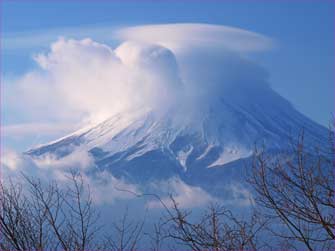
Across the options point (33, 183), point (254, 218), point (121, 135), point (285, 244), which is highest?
point (121, 135)

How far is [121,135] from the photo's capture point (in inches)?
6673

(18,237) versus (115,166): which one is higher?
(115,166)

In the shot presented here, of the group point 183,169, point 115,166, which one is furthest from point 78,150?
point 183,169

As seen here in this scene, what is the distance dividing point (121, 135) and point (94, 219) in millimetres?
160141

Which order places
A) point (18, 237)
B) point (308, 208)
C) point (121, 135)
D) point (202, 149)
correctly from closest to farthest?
point (308, 208)
point (18, 237)
point (121, 135)
point (202, 149)

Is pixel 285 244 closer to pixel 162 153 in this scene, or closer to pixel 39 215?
pixel 39 215

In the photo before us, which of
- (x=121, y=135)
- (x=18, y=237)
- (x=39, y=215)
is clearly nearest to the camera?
(x=18, y=237)

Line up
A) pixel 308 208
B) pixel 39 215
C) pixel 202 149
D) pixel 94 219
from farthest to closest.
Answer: pixel 202 149, pixel 94 219, pixel 39 215, pixel 308 208

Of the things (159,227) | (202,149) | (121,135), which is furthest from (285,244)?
(202,149)

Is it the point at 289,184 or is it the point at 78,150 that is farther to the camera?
the point at 78,150

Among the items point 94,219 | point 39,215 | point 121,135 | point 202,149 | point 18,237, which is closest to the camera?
point 18,237

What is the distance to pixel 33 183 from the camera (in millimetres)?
9023

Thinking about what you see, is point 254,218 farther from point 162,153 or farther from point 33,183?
point 162,153

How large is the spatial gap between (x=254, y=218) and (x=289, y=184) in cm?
67
